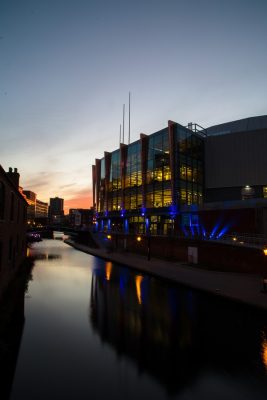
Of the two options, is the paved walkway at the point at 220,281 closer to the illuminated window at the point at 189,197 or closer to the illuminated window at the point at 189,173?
the illuminated window at the point at 189,197

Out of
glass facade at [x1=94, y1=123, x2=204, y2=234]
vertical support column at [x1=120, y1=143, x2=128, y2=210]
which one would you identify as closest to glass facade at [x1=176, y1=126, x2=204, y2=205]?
glass facade at [x1=94, y1=123, x2=204, y2=234]

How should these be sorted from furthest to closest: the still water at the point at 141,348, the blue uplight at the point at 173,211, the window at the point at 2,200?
the blue uplight at the point at 173,211, the window at the point at 2,200, the still water at the point at 141,348

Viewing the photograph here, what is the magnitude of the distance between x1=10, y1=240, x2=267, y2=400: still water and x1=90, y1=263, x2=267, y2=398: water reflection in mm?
42

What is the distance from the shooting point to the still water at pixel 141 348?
9.97 m

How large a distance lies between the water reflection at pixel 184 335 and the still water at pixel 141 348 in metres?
0.04

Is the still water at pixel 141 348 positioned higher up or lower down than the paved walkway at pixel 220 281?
lower down

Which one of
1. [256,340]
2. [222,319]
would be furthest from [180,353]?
[222,319]

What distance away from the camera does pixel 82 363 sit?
11.9m

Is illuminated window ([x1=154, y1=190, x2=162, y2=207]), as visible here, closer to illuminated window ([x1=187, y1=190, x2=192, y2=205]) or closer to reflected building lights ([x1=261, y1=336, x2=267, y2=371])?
illuminated window ([x1=187, y1=190, x2=192, y2=205])

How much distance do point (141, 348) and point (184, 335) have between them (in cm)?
297

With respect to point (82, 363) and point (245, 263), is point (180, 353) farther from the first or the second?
point (245, 263)

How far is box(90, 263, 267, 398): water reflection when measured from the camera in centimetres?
1088

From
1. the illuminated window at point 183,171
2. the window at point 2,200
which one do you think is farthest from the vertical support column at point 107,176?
the window at point 2,200

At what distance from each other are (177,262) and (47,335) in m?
27.3
